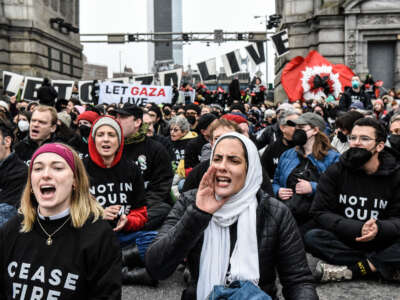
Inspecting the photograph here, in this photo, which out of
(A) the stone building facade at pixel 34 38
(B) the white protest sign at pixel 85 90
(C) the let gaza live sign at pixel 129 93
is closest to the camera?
(C) the let gaza live sign at pixel 129 93

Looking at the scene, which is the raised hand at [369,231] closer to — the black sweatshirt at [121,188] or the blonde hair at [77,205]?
the black sweatshirt at [121,188]

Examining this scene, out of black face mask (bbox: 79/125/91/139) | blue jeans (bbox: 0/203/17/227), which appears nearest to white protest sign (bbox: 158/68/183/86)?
black face mask (bbox: 79/125/91/139)

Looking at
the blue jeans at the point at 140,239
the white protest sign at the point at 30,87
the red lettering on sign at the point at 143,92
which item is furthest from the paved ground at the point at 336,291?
the white protest sign at the point at 30,87

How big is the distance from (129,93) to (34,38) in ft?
34.8

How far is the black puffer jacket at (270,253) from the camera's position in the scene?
8.26ft

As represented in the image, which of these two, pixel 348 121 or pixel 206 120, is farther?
pixel 206 120

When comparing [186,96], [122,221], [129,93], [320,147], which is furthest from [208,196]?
[186,96]

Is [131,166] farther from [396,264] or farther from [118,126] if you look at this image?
[396,264]

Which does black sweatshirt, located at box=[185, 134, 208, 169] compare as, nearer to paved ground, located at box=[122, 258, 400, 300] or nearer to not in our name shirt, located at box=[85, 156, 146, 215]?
not in our name shirt, located at box=[85, 156, 146, 215]

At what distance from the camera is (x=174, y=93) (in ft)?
51.8

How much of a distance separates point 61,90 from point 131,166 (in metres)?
13.9

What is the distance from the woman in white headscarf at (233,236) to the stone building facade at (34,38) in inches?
806

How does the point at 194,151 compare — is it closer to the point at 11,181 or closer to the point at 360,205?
the point at 360,205

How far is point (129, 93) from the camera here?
1322cm
